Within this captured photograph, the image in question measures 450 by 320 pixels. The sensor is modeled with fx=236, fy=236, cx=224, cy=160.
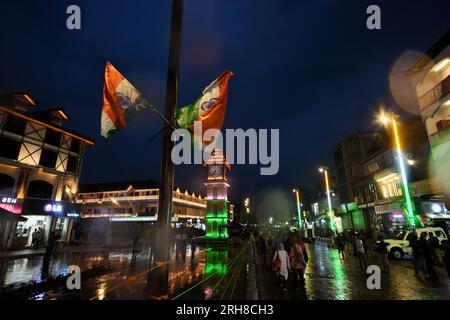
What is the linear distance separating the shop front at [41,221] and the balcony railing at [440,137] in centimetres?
3614

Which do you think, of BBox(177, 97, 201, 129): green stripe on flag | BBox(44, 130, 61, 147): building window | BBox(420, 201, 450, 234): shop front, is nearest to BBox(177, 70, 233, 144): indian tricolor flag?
BBox(177, 97, 201, 129): green stripe on flag

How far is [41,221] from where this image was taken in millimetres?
26344

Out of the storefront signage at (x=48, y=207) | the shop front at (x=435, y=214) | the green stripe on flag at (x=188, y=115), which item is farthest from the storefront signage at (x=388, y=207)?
the storefront signage at (x=48, y=207)

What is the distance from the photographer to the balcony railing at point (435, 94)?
19.1 metres

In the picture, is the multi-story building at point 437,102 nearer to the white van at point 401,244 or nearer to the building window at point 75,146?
the white van at point 401,244

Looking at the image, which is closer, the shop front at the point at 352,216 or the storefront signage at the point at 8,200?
the storefront signage at the point at 8,200

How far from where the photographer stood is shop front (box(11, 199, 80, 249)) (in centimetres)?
2403

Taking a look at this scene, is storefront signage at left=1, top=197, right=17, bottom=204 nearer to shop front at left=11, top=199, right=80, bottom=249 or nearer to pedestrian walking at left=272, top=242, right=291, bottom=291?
shop front at left=11, top=199, right=80, bottom=249

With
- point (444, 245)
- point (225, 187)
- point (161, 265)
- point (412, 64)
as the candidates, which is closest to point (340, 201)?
point (225, 187)

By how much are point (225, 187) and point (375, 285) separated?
4455 cm

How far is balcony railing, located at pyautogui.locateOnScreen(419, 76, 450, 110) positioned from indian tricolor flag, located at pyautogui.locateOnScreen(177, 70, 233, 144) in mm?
22721

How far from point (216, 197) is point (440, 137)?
39.8m

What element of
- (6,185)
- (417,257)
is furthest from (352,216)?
(6,185)

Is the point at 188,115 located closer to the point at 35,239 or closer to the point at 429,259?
the point at 429,259
